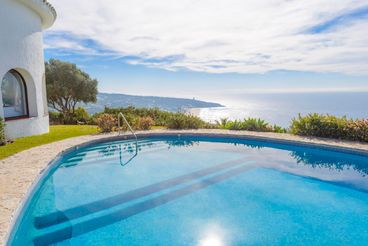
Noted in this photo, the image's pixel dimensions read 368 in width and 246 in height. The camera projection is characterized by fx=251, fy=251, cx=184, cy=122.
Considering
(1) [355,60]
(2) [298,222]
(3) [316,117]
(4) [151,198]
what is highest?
(1) [355,60]

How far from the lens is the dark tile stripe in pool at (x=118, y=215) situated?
15.5 ft

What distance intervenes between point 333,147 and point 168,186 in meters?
7.49

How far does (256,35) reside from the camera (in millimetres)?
15180

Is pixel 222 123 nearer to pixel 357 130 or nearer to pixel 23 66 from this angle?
pixel 357 130

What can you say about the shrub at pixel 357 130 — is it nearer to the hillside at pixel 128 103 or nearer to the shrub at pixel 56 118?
the hillside at pixel 128 103

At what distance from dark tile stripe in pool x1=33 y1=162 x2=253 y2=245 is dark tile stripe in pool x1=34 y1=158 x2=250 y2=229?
385 millimetres

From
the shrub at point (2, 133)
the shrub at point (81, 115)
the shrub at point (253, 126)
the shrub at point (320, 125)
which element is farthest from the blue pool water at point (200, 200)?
the shrub at point (81, 115)

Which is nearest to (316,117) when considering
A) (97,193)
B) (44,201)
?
(97,193)

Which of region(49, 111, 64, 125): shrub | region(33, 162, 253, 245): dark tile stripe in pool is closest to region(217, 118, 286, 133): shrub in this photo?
region(33, 162, 253, 245): dark tile stripe in pool

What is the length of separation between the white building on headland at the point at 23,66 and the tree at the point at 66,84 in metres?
6.55

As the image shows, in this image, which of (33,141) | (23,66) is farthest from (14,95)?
(33,141)

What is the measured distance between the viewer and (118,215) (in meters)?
5.62

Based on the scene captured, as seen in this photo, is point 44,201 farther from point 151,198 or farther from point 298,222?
point 298,222

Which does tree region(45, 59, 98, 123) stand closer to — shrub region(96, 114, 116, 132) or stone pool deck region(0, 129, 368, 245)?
shrub region(96, 114, 116, 132)
